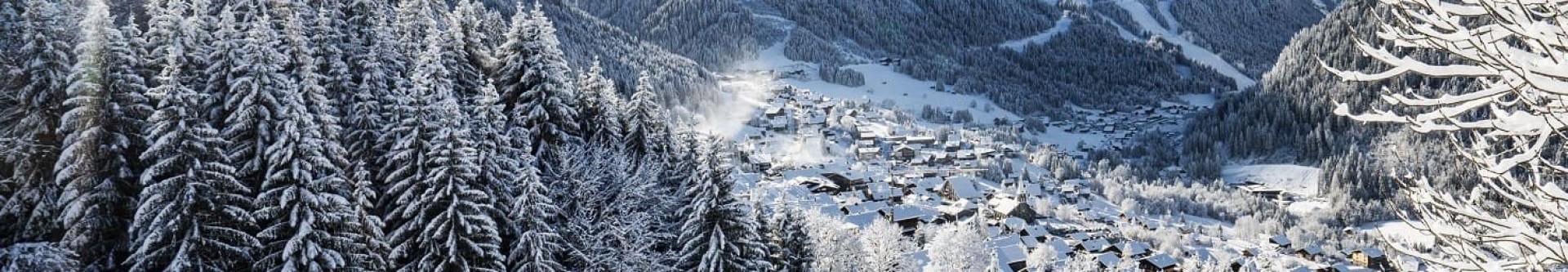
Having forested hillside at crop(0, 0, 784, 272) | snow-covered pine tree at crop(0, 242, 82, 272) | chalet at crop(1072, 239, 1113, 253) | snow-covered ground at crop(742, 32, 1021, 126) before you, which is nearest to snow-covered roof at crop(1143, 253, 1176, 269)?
chalet at crop(1072, 239, 1113, 253)

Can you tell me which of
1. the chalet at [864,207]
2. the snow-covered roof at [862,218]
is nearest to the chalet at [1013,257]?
the snow-covered roof at [862,218]

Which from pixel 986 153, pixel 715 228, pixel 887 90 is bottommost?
pixel 715 228

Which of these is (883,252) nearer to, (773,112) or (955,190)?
(955,190)

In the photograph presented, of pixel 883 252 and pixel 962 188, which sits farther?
pixel 962 188

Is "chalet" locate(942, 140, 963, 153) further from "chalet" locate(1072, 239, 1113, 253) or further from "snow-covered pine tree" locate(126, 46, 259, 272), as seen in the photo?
"snow-covered pine tree" locate(126, 46, 259, 272)

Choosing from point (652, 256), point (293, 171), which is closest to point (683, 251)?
point (652, 256)

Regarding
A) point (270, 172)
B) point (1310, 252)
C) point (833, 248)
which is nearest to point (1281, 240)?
point (1310, 252)
